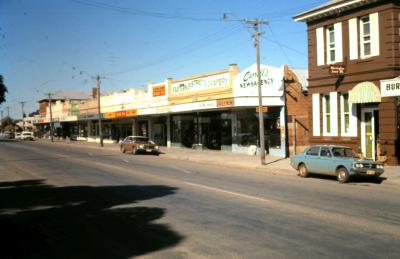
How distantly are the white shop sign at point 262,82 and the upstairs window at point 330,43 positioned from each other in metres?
4.99

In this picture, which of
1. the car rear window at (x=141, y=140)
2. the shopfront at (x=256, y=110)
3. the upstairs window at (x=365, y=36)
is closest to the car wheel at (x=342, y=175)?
the upstairs window at (x=365, y=36)

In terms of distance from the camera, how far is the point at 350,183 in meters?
17.3

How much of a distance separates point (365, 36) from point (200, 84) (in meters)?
17.4

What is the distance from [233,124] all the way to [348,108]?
11747 mm

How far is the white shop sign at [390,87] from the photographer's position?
19041mm

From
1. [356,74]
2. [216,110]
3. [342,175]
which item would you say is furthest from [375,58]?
[216,110]

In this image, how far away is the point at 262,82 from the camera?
31.3m

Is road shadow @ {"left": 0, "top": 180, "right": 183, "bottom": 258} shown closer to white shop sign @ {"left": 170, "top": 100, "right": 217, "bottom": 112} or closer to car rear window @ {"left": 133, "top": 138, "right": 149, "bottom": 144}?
white shop sign @ {"left": 170, "top": 100, "right": 217, "bottom": 112}

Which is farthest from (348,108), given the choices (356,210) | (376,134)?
(356,210)

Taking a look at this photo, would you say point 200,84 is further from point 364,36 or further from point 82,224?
point 82,224

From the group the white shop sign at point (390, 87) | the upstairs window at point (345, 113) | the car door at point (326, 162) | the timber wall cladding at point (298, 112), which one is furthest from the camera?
the timber wall cladding at point (298, 112)

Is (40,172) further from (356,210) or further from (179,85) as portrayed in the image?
(179,85)

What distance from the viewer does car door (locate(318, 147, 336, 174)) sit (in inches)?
709

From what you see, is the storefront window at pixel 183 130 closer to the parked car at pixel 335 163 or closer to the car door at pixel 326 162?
A: the parked car at pixel 335 163
